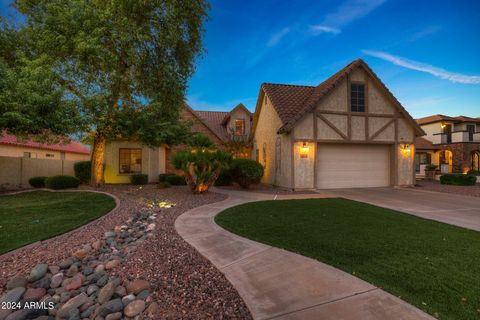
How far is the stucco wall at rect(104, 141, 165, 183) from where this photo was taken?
15.3 metres

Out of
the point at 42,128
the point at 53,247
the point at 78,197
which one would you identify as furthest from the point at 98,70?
the point at 53,247

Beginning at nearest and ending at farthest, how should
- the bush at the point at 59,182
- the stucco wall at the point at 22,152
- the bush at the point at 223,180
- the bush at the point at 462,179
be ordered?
the bush at the point at 59,182 → the bush at the point at 462,179 → the bush at the point at 223,180 → the stucco wall at the point at 22,152

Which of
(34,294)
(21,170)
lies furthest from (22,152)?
(34,294)

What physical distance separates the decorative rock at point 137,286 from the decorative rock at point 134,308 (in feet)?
0.89

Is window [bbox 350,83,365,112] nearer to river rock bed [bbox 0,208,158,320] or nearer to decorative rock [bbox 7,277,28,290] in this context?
river rock bed [bbox 0,208,158,320]

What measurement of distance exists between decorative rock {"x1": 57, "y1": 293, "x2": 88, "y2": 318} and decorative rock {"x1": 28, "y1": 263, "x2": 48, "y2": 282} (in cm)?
96

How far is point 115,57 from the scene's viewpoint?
9.64 m

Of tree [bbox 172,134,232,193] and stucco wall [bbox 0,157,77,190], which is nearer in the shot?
tree [bbox 172,134,232,193]

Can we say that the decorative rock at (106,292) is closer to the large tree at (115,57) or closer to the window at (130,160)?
the large tree at (115,57)

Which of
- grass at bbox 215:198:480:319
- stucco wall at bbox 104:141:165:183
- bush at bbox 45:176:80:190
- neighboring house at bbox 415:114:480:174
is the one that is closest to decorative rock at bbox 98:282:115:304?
grass at bbox 215:198:480:319

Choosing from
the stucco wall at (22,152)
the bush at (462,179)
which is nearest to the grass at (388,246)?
the bush at (462,179)

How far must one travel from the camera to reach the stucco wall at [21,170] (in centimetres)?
1196

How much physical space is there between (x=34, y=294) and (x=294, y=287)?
3539 millimetres

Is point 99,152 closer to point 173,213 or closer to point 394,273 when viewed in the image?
point 173,213
